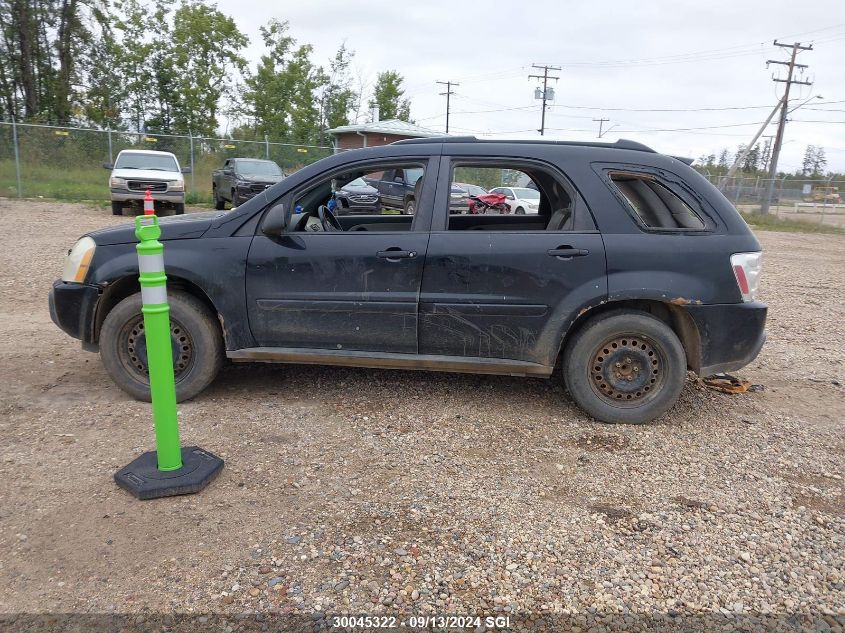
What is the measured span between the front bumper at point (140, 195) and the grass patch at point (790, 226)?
933 inches

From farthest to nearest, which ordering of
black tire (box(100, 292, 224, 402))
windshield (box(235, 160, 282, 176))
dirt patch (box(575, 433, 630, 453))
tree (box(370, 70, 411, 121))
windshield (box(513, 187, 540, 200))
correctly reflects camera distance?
1. tree (box(370, 70, 411, 121))
2. windshield (box(513, 187, 540, 200))
3. windshield (box(235, 160, 282, 176))
4. black tire (box(100, 292, 224, 402))
5. dirt patch (box(575, 433, 630, 453))

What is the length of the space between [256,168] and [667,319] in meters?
16.5

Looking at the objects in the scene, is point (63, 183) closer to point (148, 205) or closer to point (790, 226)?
point (148, 205)

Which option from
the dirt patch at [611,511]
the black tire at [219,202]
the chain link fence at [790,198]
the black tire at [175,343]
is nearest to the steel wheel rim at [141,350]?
the black tire at [175,343]

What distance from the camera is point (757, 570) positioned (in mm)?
2607

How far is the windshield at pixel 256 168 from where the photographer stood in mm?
18108

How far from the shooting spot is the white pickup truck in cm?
1614

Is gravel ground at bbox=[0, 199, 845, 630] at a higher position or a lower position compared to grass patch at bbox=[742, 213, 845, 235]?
lower

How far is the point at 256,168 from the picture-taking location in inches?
727

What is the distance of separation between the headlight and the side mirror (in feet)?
4.10

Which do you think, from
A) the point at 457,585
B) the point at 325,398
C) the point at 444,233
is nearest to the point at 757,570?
the point at 457,585

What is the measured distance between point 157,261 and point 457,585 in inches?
82.3

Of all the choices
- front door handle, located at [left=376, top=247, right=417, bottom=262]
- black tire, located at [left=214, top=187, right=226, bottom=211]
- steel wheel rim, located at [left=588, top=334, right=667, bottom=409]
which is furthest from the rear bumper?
black tire, located at [left=214, top=187, right=226, bottom=211]

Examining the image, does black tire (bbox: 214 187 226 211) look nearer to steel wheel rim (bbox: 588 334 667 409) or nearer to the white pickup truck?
the white pickup truck
